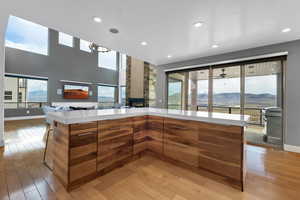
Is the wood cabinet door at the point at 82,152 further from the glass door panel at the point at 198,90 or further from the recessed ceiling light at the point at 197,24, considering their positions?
the glass door panel at the point at 198,90

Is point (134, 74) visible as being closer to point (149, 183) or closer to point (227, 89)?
point (227, 89)

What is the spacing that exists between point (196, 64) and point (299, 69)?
2349mm

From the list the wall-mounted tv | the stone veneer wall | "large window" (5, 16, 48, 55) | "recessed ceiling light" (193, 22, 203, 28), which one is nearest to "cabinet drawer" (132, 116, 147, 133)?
"recessed ceiling light" (193, 22, 203, 28)

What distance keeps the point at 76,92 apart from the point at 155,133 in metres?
7.44

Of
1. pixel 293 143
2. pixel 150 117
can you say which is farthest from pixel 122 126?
pixel 293 143

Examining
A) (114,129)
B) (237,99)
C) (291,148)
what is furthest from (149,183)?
(237,99)

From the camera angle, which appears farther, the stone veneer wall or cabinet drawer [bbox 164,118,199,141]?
the stone veneer wall

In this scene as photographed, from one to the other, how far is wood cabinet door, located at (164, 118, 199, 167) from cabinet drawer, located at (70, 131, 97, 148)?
113 centimetres

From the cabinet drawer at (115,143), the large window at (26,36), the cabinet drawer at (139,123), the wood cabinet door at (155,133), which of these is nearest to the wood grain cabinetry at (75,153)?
the cabinet drawer at (115,143)

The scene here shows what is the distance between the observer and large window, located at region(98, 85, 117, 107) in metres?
9.33

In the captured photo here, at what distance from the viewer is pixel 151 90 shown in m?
8.86

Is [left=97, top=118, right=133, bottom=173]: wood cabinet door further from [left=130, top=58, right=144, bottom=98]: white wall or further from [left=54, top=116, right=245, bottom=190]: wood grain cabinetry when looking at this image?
[left=130, top=58, right=144, bottom=98]: white wall

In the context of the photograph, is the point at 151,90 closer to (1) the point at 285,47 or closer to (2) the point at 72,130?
(1) the point at 285,47

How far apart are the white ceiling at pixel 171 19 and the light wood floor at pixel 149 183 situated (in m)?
2.46
